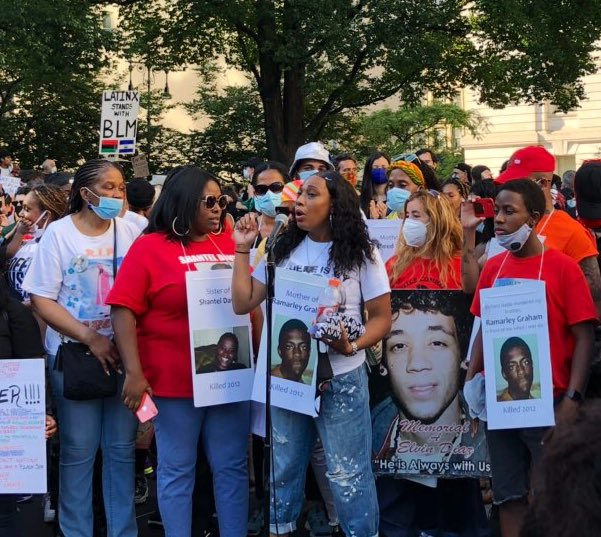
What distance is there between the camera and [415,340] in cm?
570

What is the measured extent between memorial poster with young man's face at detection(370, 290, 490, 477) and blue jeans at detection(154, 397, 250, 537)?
826 mm

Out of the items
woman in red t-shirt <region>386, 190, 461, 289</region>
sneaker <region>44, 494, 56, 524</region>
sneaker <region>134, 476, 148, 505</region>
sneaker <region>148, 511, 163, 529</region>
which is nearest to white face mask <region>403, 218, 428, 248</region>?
woman in red t-shirt <region>386, 190, 461, 289</region>

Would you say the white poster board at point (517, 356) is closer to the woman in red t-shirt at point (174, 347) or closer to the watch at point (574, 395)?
the watch at point (574, 395)

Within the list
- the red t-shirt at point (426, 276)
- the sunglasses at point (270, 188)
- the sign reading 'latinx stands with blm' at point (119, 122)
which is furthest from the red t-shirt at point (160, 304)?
the sign reading 'latinx stands with blm' at point (119, 122)

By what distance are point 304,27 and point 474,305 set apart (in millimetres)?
16779

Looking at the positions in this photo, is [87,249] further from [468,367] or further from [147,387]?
[468,367]

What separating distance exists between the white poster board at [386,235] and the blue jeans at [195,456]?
148cm

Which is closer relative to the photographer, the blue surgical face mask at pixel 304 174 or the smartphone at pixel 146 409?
the smartphone at pixel 146 409

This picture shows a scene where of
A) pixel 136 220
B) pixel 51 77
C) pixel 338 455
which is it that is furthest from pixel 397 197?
pixel 51 77

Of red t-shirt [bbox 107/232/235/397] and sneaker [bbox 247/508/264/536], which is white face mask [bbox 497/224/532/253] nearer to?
red t-shirt [bbox 107/232/235/397]

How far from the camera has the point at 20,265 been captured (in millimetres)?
6934

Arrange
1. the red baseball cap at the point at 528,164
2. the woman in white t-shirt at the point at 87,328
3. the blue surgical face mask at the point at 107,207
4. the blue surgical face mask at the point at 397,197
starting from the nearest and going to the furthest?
the woman in white t-shirt at the point at 87,328 < the blue surgical face mask at the point at 107,207 < the red baseball cap at the point at 528,164 < the blue surgical face mask at the point at 397,197

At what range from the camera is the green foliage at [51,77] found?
65.8 ft

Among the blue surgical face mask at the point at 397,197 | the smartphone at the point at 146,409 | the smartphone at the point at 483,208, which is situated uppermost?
the blue surgical face mask at the point at 397,197
